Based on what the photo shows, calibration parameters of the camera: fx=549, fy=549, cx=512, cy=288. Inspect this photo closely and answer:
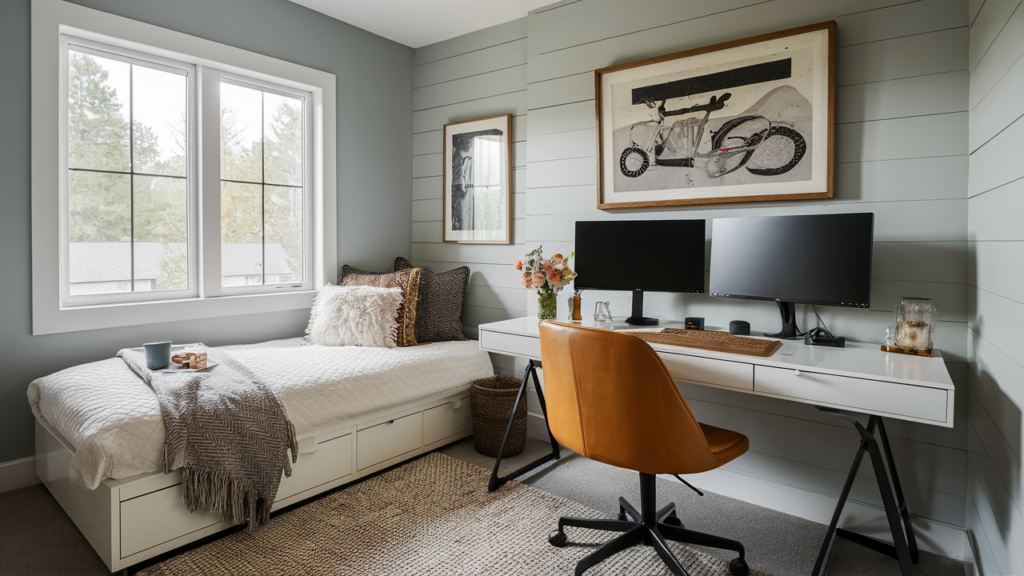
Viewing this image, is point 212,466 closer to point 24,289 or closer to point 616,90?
point 24,289

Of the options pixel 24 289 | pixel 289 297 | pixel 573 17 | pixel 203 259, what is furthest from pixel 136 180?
pixel 573 17

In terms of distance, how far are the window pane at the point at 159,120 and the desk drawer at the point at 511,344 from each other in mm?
1831

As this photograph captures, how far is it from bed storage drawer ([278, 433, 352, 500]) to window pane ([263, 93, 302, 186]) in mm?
1682

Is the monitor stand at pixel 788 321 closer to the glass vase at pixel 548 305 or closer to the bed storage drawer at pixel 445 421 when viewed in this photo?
the glass vase at pixel 548 305

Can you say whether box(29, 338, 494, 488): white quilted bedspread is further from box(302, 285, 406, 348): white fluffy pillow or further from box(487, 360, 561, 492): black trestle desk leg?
box(487, 360, 561, 492): black trestle desk leg

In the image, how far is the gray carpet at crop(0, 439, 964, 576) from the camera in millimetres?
1922

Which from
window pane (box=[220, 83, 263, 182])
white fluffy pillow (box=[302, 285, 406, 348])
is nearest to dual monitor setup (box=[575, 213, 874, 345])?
white fluffy pillow (box=[302, 285, 406, 348])

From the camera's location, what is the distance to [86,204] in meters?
2.57

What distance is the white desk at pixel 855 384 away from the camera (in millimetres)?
1581

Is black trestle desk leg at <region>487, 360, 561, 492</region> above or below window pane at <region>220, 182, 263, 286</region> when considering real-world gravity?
below

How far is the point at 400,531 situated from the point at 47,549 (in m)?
1.25

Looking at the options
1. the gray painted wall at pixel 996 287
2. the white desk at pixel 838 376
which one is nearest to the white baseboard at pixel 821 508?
the gray painted wall at pixel 996 287

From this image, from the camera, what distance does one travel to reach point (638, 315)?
262 centimetres

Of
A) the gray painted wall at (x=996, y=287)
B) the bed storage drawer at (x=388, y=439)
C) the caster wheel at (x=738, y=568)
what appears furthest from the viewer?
the bed storage drawer at (x=388, y=439)
